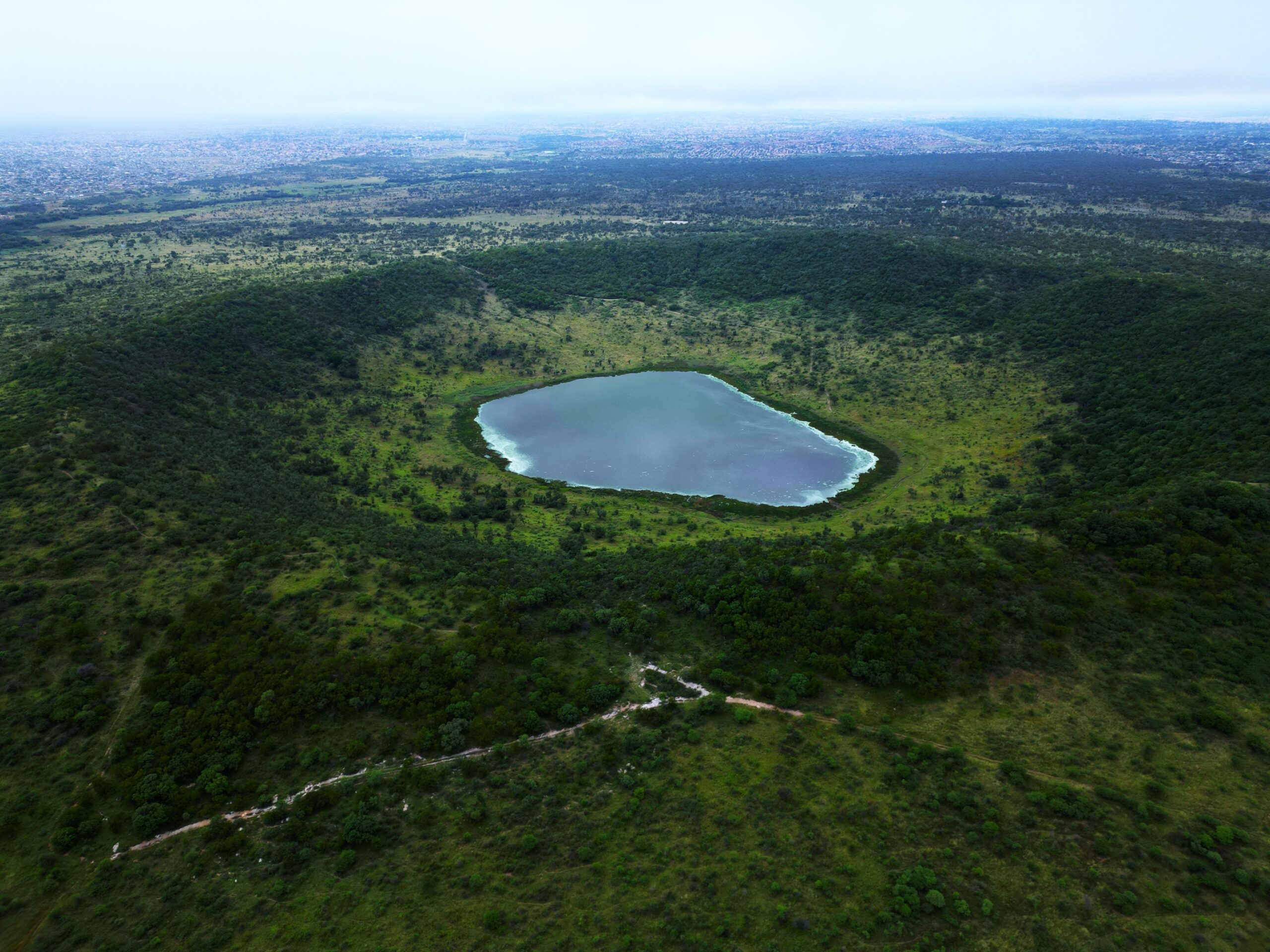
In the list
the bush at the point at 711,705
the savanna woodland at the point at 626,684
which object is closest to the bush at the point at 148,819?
the savanna woodland at the point at 626,684

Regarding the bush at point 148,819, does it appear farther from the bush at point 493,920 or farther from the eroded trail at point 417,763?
the bush at point 493,920

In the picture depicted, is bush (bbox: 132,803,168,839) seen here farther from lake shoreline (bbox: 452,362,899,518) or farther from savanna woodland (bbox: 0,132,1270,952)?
lake shoreline (bbox: 452,362,899,518)

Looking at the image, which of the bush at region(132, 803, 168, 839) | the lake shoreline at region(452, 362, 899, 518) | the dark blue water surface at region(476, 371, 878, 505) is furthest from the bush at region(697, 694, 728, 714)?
the dark blue water surface at region(476, 371, 878, 505)

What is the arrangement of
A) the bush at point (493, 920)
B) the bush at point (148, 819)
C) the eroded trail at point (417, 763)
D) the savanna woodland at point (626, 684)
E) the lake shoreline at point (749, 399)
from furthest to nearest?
the lake shoreline at point (749, 399), the eroded trail at point (417, 763), the bush at point (148, 819), the savanna woodland at point (626, 684), the bush at point (493, 920)

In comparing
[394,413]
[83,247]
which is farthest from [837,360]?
[83,247]

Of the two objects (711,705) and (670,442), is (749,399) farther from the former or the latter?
(711,705)

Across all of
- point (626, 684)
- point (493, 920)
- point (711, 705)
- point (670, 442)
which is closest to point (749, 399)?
point (670, 442)

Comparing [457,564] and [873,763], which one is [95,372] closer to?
[457,564]

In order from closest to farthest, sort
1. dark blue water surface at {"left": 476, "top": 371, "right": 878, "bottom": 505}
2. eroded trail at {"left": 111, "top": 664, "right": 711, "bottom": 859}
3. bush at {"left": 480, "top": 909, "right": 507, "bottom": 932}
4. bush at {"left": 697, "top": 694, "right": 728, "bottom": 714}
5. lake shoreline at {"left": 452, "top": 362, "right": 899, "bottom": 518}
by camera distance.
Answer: bush at {"left": 480, "top": 909, "right": 507, "bottom": 932} < eroded trail at {"left": 111, "top": 664, "right": 711, "bottom": 859} < bush at {"left": 697, "top": 694, "right": 728, "bottom": 714} < lake shoreline at {"left": 452, "top": 362, "right": 899, "bottom": 518} < dark blue water surface at {"left": 476, "top": 371, "right": 878, "bottom": 505}
